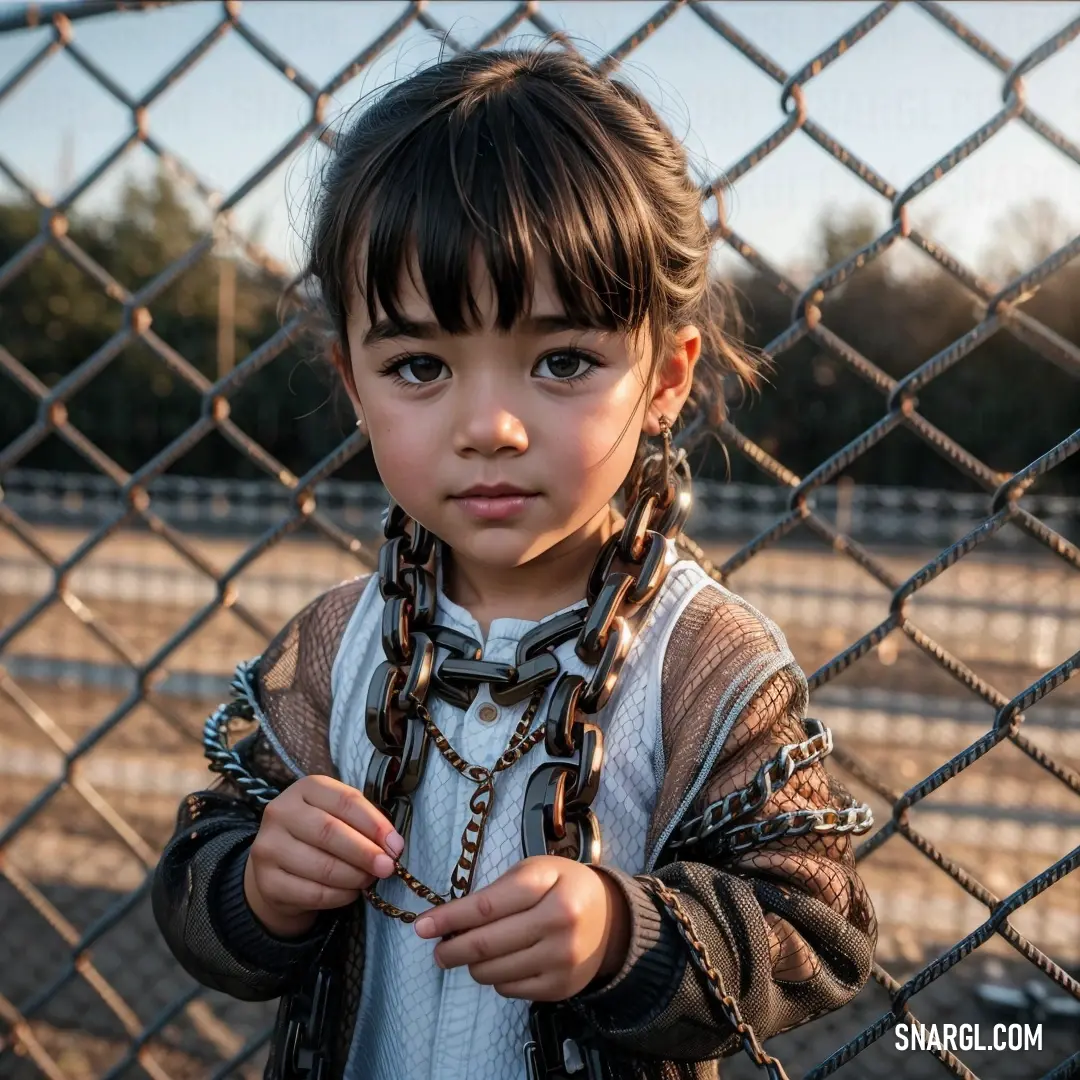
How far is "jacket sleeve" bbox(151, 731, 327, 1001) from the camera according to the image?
116 centimetres

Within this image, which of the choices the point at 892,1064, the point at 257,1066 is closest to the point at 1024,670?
the point at 892,1064

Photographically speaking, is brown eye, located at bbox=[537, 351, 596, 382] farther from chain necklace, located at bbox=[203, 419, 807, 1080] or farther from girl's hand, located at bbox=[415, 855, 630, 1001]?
girl's hand, located at bbox=[415, 855, 630, 1001]

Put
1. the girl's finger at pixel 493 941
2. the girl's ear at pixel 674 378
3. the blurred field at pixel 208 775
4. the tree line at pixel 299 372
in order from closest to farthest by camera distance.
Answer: the girl's finger at pixel 493 941
the girl's ear at pixel 674 378
the blurred field at pixel 208 775
the tree line at pixel 299 372

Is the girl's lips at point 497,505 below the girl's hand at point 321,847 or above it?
above

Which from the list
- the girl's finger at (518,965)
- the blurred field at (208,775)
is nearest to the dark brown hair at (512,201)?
the girl's finger at (518,965)

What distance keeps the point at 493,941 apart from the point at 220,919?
36 centimetres

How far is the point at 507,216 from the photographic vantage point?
103cm

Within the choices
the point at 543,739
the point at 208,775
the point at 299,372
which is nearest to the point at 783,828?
the point at 543,739

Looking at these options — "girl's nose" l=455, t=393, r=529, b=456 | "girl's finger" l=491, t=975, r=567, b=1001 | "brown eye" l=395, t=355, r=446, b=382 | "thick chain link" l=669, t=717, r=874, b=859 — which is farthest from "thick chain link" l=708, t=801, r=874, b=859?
"brown eye" l=395, t=355, r=446, b=382

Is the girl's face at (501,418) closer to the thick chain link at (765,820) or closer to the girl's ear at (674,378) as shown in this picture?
the girl's ear at (674,378)

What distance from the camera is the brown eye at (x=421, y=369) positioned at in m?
1.08

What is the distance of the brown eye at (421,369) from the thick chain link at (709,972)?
0.52 metres

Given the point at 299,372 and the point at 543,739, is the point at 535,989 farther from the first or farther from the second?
the point at 299,372

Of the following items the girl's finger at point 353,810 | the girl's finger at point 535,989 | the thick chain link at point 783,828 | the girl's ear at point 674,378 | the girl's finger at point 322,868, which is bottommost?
the girl's finger at point 535,989
